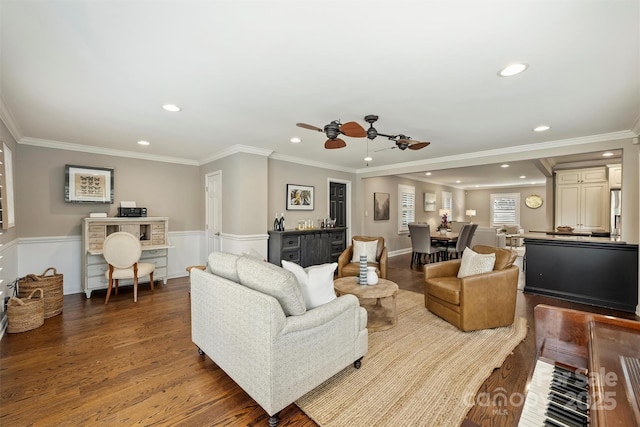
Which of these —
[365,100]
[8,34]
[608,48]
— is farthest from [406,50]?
[8,34]

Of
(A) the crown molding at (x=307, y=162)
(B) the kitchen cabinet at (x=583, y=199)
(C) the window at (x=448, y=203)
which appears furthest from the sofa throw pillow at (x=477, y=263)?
(C) the window at (x=448, y=203)

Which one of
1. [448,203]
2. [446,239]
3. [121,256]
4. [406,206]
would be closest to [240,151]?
[121,256]

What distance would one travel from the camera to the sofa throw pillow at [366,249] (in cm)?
473

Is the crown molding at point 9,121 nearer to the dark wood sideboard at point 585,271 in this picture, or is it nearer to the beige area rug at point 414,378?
the beige area rug at point 414,378

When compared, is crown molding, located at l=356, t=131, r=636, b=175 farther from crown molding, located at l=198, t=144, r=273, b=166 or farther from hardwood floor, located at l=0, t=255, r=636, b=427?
crown molding, located at l=198, t=144, r=273, b=166

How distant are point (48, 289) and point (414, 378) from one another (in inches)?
171

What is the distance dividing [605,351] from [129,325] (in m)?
4.03

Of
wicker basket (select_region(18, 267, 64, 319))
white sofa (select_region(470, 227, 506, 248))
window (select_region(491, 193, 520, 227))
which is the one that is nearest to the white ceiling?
wicker basket (select_region(18, 267, 64, 319))

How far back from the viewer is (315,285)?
2.22 meters

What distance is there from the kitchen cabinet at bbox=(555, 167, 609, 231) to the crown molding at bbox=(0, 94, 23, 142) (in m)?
9.20

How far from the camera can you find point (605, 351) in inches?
42.0

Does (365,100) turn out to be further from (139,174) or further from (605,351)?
(139,174)

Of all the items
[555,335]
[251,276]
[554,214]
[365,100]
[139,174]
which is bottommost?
[555,335]

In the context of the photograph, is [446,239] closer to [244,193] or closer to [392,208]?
[392,208]
